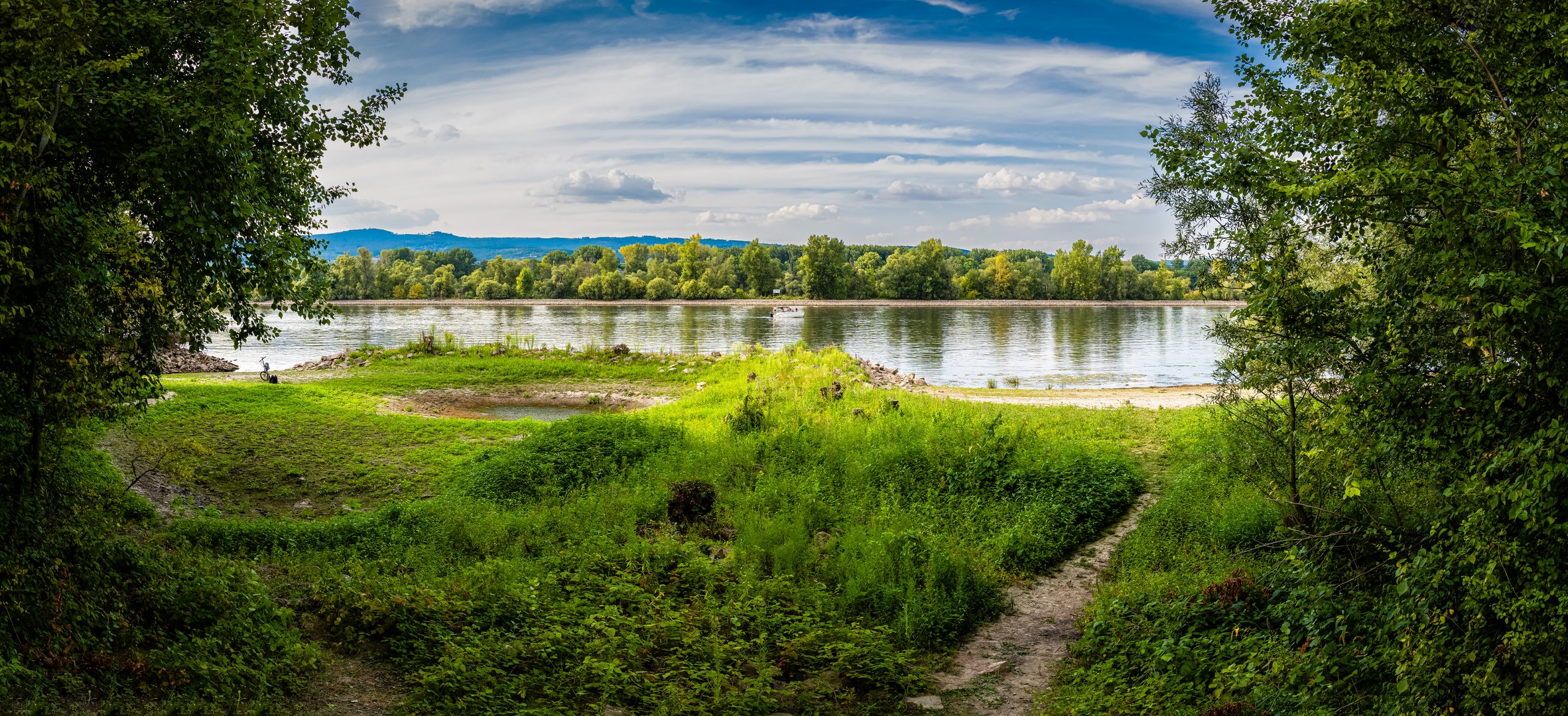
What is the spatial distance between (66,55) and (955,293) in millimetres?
134225

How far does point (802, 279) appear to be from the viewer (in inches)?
5586

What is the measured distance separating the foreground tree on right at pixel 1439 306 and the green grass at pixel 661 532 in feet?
13.4

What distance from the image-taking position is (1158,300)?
130 meters

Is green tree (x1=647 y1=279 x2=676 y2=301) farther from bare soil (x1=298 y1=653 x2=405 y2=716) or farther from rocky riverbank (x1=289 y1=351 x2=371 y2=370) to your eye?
bare soil (x1=298 y1=653 x2=405 y2=716)

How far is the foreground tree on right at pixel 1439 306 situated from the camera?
4.52m

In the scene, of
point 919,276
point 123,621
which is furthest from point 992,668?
point 919,276

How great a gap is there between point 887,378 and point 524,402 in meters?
12.2

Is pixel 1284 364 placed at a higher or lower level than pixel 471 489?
higher

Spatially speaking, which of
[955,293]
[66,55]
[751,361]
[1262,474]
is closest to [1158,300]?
[955,293]

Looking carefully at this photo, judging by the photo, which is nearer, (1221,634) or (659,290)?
(1221,634)

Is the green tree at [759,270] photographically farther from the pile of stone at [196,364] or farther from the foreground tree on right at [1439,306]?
the foreground tree on right at [1439,306]

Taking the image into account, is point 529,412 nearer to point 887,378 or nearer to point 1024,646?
point 887,378

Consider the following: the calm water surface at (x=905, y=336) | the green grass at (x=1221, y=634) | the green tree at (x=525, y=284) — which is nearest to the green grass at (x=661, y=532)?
the green grass at (x=1221, y=634)

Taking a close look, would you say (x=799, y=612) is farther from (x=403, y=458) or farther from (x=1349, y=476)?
(x=403, y=458)
